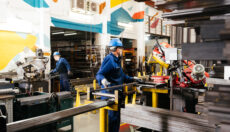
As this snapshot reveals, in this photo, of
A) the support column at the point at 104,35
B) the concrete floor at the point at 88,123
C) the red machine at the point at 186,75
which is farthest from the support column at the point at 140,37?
the red machine at the point at 186,75

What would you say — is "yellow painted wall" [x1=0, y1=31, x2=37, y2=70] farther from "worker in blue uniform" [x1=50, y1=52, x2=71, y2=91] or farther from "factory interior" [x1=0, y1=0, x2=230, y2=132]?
"worker in blue uniform" [x1=50, y1=52, x2=71, y2=91]

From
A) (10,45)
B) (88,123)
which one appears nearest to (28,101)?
(88,123)

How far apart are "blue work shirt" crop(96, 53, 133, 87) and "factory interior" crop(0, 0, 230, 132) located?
17 millimetres

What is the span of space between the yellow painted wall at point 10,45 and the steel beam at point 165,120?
446 cm

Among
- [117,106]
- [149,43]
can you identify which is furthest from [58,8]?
[149,43]

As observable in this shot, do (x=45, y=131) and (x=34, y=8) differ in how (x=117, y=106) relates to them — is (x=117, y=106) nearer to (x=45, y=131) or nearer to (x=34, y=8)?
(x=45, y=131)

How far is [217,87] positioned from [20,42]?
19.5 feet

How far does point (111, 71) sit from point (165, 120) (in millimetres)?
1453

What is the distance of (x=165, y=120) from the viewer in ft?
6.54

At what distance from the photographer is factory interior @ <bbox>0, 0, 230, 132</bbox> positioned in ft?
3.31

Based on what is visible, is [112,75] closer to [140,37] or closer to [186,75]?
[186,75]

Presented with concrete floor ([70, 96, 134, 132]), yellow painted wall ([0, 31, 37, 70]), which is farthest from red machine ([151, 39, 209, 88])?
yellow painted wall ([0, 31, 37, 70])

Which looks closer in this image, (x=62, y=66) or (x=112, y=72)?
(x=112, y=72)

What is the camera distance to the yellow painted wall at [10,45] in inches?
208
